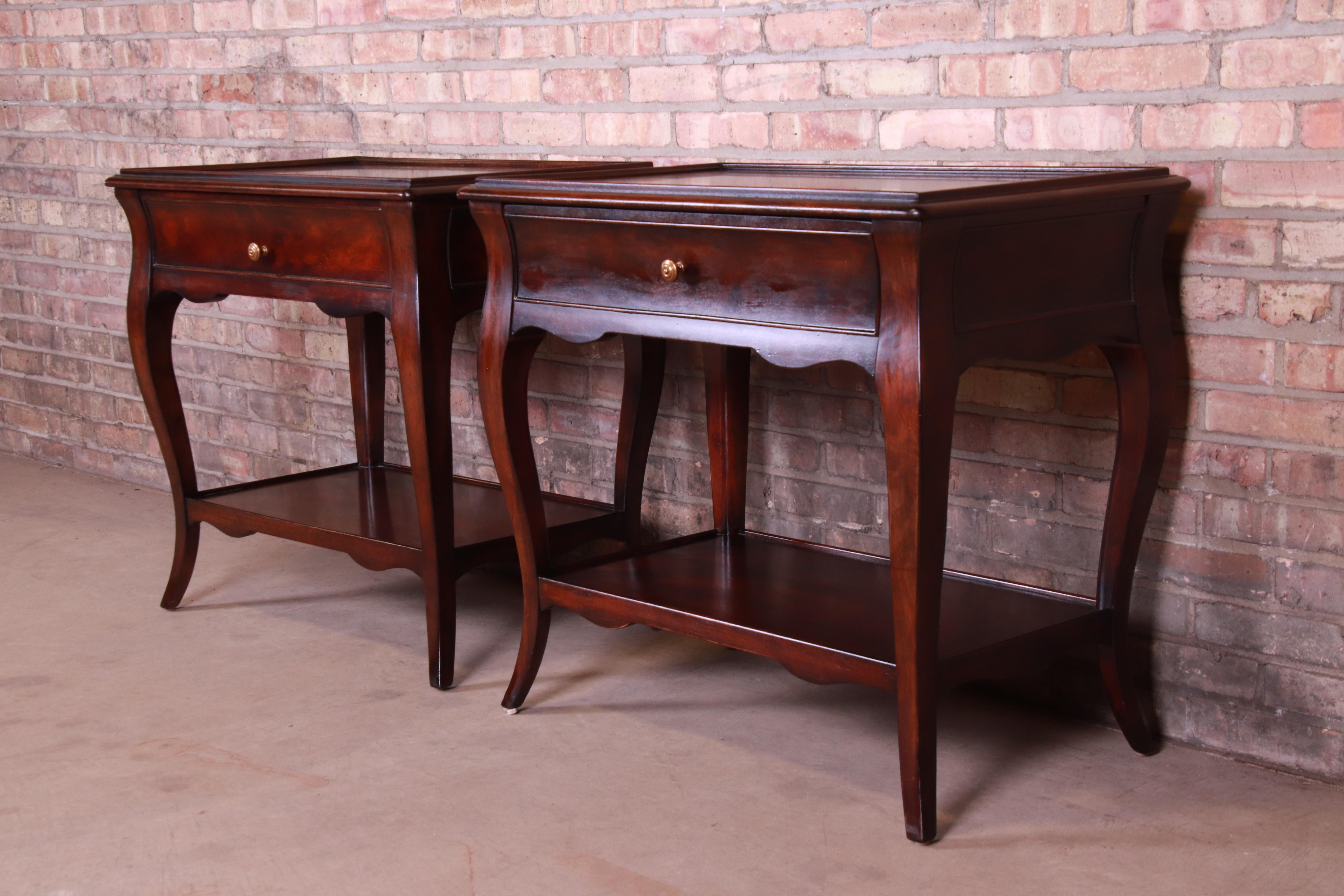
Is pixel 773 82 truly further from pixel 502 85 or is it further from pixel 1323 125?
pixel 1323 125

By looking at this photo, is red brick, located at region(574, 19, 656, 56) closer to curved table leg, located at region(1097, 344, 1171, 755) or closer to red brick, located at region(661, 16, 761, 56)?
red brick, located at region(661, 16, 761, 56)

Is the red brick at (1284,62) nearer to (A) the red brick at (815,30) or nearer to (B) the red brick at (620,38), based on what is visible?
(A) the red brick at (815,30)

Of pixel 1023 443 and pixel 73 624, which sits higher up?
pixel 1023 443

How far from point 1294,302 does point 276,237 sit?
6.02 ft

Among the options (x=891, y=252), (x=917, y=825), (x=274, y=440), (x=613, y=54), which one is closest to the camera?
(x=891, y=252)

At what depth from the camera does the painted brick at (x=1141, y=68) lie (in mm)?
2234

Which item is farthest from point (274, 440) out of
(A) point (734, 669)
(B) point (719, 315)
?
(B) point (719, 315)

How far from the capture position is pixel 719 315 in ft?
6.98

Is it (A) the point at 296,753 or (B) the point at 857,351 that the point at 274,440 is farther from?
(B) the point at 857,351

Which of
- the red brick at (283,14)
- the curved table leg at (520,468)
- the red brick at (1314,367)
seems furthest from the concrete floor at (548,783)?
the red brick at (283,14)

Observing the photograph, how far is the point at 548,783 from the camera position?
2316 mm

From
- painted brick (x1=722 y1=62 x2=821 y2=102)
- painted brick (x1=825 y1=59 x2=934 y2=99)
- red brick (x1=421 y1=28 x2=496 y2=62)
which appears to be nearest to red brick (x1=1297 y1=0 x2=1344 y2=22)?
painted brick (x1=825 y1=59 x2=934 y2=99)

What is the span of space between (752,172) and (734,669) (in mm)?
974

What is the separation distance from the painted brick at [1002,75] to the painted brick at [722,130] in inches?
16.3
